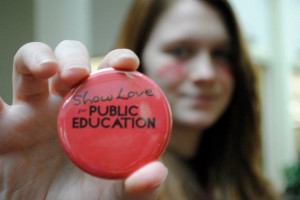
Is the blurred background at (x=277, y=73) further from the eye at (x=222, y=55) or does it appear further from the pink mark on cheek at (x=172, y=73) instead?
the pink mark on cheek at (x=172, y=73)

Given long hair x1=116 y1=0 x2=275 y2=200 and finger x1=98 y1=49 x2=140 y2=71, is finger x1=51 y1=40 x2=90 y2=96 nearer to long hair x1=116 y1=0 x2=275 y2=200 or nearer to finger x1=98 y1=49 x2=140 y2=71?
finger x1=98 y1=49 x2=140 y2=71

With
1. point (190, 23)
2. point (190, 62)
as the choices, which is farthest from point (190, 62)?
point (190, 23)

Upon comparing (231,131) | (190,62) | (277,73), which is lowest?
(277,73)

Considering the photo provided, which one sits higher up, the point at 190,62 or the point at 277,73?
the point at 190,62

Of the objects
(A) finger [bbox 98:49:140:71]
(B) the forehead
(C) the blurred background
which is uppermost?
(A) finger [bbox 98:49:140:71]

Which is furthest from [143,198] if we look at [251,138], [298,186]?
[298,186]

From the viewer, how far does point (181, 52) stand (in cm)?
103

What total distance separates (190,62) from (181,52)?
0.14 ft

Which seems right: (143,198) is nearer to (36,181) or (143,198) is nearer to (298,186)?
(36,181)

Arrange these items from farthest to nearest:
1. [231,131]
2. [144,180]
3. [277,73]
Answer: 1. [277,73]
2. [231,131]
3. [144,180]

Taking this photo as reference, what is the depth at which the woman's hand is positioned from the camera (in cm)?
54

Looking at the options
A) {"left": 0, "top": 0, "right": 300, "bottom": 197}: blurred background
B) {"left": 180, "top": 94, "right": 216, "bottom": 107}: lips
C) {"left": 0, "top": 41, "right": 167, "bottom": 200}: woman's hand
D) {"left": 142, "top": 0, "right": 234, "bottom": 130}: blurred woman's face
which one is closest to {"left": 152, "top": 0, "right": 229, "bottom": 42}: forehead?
{"left": 142, "top": 0, "right": 234, "bottom": 130}: blurred woman's face

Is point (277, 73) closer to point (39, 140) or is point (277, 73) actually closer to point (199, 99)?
point (199, 99)

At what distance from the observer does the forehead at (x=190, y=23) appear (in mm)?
1001
